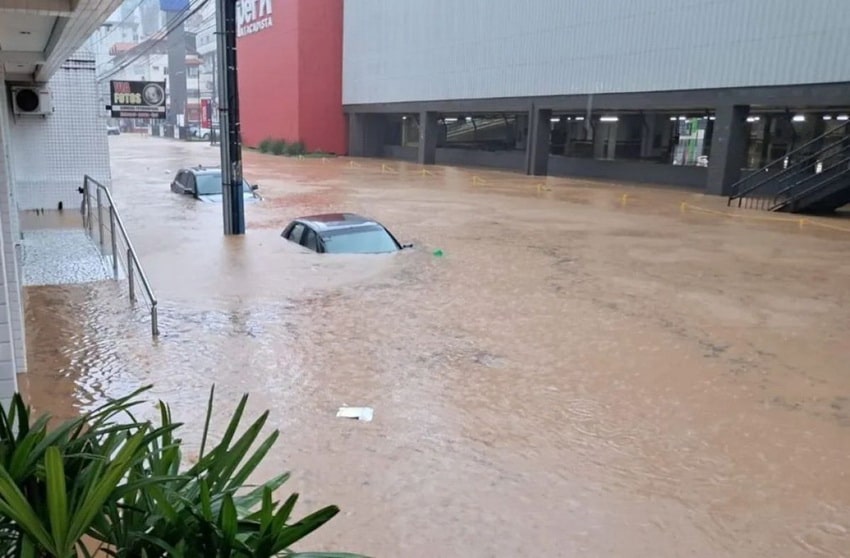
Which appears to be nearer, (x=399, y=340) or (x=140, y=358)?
(x=140, y=358)

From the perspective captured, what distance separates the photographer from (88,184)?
1481 centimetres

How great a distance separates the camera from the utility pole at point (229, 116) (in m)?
14.8

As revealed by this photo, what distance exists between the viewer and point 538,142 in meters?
33.3

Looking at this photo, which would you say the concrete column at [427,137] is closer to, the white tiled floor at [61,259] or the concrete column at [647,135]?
the concrete column at [647,135]

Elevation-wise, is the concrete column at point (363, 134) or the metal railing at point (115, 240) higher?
the concrete column at point (363, 134)

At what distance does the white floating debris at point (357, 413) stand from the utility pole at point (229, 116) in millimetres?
10072

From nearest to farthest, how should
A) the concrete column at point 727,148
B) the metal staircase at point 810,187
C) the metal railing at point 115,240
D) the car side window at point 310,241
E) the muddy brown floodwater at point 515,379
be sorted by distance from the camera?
the muddy brown floodwater at point 515,379 < the metal railing at point 115,240 < the car side window at point 310,241 < the metal staircase at point 810,187 < the concrete column at point 727,148

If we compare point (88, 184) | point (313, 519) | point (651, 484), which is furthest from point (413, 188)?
point (313, 519)

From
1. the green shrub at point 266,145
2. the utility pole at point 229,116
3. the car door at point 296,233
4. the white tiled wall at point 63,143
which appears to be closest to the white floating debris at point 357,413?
the car door at point 296,233

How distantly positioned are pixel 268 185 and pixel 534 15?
13.9 meters

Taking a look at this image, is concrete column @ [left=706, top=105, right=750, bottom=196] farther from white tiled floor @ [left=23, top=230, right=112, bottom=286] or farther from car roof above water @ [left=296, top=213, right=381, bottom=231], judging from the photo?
white tiled floor @ [left=23, top=230, right=112, bottom=286]

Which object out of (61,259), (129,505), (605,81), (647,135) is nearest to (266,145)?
(647,135)

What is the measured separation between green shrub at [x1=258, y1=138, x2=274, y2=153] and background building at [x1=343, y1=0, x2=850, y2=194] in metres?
5.74

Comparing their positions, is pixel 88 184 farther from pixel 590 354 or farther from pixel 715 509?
pixel 715 509
